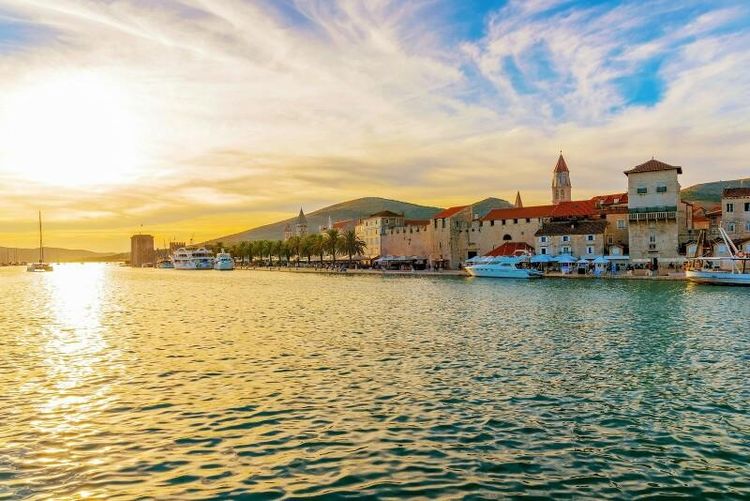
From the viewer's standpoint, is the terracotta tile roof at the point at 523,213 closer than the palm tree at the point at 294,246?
Yes

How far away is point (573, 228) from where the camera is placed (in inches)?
3482

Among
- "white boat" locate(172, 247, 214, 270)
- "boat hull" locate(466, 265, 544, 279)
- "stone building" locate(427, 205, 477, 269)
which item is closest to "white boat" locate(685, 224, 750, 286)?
"boat hull" locate(466, 265, 544, 279)

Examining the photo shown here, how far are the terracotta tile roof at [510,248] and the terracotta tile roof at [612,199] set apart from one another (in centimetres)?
1656

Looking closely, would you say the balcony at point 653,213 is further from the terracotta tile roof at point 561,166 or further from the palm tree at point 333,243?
the palm tree at point 333,243

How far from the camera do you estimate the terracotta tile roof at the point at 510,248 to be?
91863 millimetres

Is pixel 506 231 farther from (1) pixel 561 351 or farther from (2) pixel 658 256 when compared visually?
(1) pixel 561 351

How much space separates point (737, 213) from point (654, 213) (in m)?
10.2

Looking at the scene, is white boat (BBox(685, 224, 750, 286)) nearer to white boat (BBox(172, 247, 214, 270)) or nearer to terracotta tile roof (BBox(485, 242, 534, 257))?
terracotta tile roof (BBox(485, 242, 534, 257))

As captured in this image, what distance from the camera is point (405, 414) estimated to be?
Result: 12953 millimetres

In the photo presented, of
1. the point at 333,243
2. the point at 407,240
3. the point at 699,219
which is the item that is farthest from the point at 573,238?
the point at 333,243

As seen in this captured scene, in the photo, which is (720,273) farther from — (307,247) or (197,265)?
(197,265)

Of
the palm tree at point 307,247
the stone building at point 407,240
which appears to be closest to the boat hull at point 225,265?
the palm tree at point 307,247

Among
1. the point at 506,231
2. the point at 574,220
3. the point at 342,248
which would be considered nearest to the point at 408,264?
the point at 342,248

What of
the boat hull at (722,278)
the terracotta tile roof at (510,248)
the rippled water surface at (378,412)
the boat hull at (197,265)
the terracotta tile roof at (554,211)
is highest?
the terracotta tile roof at (554,211)
